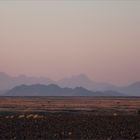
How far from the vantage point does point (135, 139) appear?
147ft

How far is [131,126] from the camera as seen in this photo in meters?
55.2

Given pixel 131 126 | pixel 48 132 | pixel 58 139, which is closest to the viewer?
pixel 58 139

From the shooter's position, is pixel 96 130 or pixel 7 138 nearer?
pixel 7 138

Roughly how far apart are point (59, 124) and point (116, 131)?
9627 millimetres

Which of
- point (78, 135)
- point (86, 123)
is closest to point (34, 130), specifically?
point (78, 135)

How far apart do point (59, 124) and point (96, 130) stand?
789 cm

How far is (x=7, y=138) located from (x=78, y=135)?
7.05 metres

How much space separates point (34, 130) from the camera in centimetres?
5091

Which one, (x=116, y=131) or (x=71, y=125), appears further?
(x=71, y=125)

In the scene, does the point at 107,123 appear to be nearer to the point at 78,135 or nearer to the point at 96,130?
the point at 96,130

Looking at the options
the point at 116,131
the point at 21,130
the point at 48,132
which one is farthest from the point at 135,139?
the point at 21,130

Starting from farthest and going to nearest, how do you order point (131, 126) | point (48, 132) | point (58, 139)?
point (131, 126)
point (48, 132)
point (58, 139)

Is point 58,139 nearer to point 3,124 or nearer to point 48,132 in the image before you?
point 48,132

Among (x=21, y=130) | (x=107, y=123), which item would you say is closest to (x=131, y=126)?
(x=107, y=123)
